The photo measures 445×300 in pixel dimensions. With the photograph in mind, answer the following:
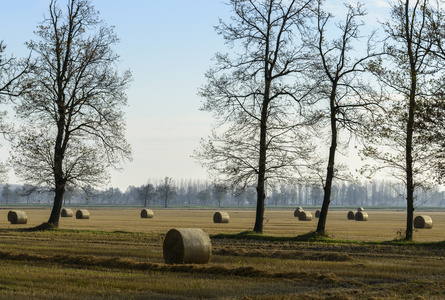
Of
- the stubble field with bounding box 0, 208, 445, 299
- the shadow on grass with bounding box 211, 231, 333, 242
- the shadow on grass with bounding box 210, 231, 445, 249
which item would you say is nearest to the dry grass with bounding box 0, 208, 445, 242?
the shadow on grass with bounding box 210, 231, 445, 249

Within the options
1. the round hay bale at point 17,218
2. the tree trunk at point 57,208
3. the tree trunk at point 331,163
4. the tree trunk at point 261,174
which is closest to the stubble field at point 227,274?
the tree trunk at point 331,163

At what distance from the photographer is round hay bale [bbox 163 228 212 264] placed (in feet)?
64.3

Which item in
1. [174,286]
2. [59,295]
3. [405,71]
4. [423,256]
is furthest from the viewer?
[405,71]

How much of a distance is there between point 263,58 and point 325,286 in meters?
21.1

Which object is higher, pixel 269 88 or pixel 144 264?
pixel 269 88

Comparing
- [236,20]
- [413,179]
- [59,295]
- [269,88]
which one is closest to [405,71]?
[413,179]

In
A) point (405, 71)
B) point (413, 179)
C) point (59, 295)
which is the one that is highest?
point (405, 71)

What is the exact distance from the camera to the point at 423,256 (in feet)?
75.2

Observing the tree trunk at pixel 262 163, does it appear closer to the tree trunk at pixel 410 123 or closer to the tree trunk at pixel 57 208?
the tree trunk at pixel 410 123

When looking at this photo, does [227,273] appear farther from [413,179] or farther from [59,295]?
[413,179]

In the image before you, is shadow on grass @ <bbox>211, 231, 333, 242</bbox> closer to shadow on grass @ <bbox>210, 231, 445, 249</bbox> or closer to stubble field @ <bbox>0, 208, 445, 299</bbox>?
shadow on grass @ <bbox>210, 231, 445, 249</bbox>

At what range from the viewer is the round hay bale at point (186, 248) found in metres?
19.6

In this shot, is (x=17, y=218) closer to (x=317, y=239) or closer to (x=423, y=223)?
(x=317, y=239)

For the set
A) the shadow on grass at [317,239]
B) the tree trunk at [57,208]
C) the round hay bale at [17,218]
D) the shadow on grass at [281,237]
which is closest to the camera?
the shadow on grass at [317,239]
